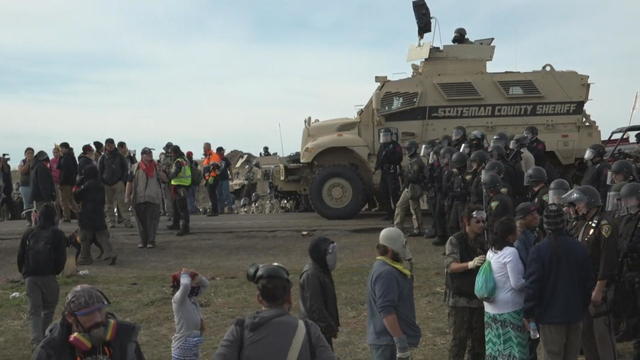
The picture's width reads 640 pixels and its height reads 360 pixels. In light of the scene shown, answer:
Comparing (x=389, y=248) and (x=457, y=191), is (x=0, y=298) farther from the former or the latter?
(x=389, y=248)

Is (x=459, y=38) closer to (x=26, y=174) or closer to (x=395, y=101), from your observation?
(x=395, y=101)

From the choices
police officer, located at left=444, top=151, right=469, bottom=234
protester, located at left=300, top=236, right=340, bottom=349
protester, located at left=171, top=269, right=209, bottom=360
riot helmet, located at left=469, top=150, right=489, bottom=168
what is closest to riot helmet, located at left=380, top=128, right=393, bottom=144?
police officer, located at left=444, top=151, right=469, bottom=234

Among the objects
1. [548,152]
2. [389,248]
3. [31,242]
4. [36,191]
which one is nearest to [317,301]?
[389,248]

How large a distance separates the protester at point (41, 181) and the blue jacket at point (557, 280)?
10.2 m

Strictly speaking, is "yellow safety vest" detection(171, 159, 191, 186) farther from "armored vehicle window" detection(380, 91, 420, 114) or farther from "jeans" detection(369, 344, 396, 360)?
"jeans" detection(369, 344, 396, 360)

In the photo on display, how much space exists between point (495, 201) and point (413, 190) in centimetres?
520

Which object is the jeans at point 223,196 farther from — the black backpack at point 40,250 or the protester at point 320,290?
the protester at point 320,290

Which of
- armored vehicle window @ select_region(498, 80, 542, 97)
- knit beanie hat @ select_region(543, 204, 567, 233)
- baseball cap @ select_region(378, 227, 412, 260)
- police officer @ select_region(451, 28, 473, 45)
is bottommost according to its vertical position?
baseball cap @ select_region(378, 227, 412, 260)

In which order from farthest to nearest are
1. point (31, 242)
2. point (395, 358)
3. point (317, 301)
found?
point (31, 242), point (395, 358), point (317, 301)

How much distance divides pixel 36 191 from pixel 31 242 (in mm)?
5986

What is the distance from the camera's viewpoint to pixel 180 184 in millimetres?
14930

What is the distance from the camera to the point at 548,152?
1659 cm

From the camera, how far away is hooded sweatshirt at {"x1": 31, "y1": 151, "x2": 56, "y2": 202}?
14219 millimetres

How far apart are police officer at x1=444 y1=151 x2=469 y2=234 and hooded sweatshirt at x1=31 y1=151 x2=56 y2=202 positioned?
23.1ft
